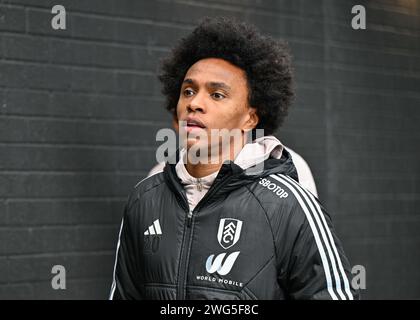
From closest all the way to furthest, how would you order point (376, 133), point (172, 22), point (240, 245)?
point (240, 245) → point (172, 22) → point (376, 133)

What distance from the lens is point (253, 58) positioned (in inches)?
152

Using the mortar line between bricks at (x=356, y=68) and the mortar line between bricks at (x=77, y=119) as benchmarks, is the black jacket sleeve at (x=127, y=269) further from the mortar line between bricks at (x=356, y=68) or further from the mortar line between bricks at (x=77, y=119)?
the mortar line between bricks at (x=356, y=68)

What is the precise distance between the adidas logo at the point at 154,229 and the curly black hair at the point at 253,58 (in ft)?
2.47

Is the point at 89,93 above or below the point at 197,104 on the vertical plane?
above

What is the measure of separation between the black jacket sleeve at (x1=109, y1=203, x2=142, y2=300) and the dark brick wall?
1776 mm

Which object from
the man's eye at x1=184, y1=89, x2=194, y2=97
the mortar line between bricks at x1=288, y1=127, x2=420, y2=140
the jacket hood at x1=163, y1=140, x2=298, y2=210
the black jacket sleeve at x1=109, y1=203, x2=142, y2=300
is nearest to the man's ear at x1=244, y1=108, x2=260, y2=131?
the jacket hood at x1=163, y1=140, x2=298, y2=210

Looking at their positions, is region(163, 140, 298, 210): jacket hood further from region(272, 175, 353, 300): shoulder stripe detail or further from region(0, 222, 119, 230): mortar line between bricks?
region(0, 222, 119, 230): mortar line between bricks

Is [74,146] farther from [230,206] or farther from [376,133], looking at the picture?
[376,133]

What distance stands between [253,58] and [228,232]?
3.01 feet

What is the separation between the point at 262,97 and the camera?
3.89 meters

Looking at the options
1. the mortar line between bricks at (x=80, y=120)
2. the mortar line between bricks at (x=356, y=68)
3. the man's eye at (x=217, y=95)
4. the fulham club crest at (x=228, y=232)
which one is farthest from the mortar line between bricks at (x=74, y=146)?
the fulham club crest at (x=228, y=232)

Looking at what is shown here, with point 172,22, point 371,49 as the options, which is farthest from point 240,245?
point 371,49

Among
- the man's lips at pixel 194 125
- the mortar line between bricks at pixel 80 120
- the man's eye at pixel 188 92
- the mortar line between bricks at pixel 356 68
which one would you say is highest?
the mortar line between bricks at pixel 356 68

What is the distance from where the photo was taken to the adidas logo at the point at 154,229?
3.62 m
